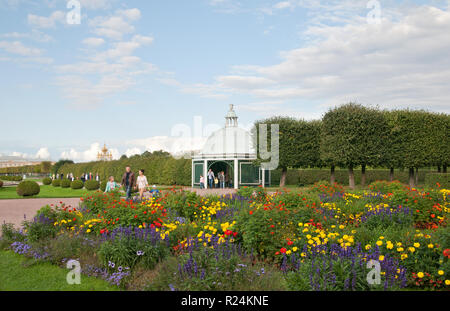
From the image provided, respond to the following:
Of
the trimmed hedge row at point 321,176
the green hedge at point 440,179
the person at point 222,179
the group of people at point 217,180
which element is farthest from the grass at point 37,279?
the trimmed hedge row at point 321,176

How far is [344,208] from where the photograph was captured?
10008mm

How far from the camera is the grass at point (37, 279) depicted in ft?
17.6

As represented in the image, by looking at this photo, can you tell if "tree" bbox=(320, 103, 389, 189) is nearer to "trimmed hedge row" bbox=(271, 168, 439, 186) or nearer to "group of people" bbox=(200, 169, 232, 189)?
"trimmed hedge row" bbox=(271, 168, 439, 186)

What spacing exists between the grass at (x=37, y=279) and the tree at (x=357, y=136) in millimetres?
24408

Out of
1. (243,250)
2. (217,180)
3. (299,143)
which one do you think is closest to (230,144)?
(217,180)

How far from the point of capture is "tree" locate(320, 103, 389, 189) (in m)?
27.6

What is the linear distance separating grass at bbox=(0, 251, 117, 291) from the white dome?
26693 millimetres

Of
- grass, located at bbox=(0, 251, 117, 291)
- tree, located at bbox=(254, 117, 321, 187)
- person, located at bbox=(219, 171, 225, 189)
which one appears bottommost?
grass, located at bbox=(0, 251, 117, 291)

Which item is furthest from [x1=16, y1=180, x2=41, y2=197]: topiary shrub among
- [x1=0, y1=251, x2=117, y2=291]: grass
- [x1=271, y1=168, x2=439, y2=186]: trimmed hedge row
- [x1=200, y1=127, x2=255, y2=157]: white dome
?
[x1=271, y1=168, x2=439, y2=186]: trimmed hedge row

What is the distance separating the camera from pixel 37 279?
578cm

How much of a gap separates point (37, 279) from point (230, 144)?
28.5 m

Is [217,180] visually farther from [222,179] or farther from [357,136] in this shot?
[357,136]
